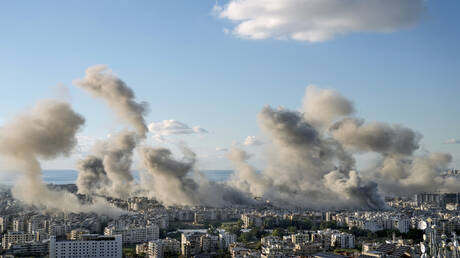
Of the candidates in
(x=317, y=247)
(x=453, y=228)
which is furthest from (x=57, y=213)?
(x=453, y=228)

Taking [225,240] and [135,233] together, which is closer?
[225,240]

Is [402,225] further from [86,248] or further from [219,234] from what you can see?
[86,248]

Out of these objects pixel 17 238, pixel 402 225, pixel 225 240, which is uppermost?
pixel 402 225

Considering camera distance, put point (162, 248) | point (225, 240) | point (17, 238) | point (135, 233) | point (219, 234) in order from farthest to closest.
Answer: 1. point (135, 233)
2. point (219, 234)
3. point (17, 238)
4. point (225, 240)
5. point (162, 248)

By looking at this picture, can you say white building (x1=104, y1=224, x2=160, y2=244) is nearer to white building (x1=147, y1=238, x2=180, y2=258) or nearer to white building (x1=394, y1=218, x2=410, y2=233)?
white building (x1=147, y1=238, x2=180, y2=258)

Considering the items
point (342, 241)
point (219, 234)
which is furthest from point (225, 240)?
point (342, 241)

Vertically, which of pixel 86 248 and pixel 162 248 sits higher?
pixel 86 248

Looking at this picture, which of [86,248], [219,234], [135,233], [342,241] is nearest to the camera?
[86,248]

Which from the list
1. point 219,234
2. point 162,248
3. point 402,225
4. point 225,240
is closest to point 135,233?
point 219,234
